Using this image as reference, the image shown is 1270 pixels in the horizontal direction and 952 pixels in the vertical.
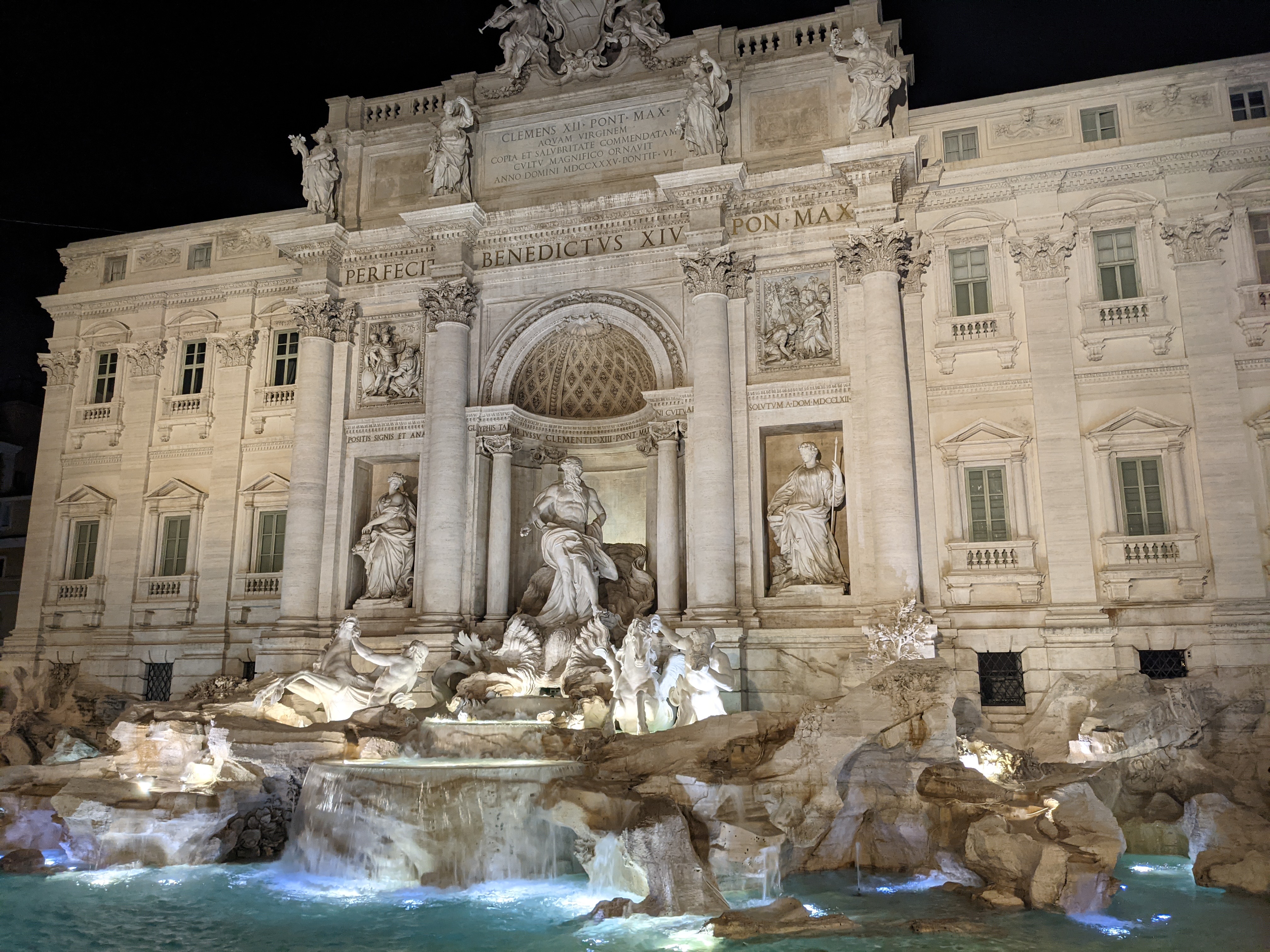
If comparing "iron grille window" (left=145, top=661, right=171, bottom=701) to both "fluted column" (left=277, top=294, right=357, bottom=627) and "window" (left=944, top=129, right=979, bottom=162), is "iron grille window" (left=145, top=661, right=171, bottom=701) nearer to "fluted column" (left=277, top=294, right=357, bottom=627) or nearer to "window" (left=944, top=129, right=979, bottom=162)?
"fluted column" (left=277, top=294, right=357, bottom=627)

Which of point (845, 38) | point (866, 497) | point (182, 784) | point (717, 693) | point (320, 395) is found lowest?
point (182, 784)

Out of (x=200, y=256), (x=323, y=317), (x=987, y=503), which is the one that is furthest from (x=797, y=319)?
(x=200, y=256)

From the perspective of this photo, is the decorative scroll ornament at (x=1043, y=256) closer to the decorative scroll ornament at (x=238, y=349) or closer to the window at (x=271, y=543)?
the window at (x=271, y=543)

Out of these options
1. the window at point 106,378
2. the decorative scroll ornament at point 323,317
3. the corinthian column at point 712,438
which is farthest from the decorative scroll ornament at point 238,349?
the corinthian column at point 712,438

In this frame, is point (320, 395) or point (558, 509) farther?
point (320, 395)

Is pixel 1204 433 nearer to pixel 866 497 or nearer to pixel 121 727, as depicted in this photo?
pixel 866 497

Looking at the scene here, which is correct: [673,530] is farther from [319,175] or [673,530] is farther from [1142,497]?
[319,175]

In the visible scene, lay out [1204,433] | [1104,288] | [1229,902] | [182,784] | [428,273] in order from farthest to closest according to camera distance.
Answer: [428,273] < [1104,288] < [1204,433] < [182,784] < [1229,902]

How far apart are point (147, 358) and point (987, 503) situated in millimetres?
20685

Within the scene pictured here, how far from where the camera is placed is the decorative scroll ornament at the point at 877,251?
762 inches

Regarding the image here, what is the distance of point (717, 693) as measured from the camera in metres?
16.1

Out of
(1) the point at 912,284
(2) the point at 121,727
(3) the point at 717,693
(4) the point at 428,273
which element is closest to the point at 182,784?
(2) the point at 121,727

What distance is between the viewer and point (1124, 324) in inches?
756

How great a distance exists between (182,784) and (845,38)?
61.6 feet
